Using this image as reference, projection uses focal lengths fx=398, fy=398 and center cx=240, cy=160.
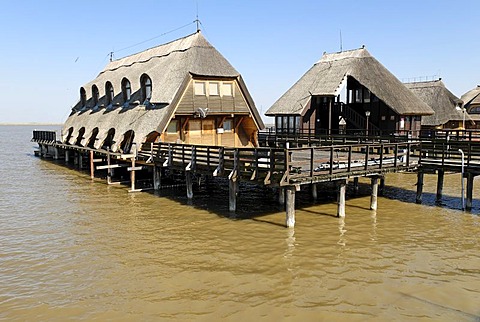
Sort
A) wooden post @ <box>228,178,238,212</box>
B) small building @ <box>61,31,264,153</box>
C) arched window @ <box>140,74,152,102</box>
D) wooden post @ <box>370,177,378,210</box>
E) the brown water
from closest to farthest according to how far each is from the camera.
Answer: the brown water < wooden post @ <box>228,178,238,212</box> < wooden post @ <box>370,177,378,210</box> < small building @ <box>61,31,264,153</box> < arched window @ <box>140,74,152,102</box>

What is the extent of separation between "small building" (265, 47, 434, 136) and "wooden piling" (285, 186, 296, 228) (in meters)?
17.9

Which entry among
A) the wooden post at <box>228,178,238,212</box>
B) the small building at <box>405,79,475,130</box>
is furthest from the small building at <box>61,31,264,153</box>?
the small building at <box>405,79,475,130</box>

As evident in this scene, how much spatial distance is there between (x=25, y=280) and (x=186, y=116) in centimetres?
1471

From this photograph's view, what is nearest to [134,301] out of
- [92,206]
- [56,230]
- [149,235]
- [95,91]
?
[149,235]

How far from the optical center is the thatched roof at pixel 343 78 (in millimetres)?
31484

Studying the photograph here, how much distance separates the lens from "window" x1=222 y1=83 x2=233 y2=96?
79.4 feet

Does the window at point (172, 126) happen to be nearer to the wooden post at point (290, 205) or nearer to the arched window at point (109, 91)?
the arched window at point (109, 91)

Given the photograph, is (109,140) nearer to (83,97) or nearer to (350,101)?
(83,97)

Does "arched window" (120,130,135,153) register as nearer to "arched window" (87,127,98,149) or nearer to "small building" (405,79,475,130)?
"arched window" (87,127,98,149)

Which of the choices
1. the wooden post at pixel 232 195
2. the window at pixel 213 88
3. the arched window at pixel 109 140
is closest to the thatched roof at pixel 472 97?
the window at pixel 213 88

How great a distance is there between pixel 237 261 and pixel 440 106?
128ft

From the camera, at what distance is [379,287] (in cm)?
970

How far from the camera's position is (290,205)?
1440 centimetres

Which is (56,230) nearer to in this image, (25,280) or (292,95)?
(25,280)
